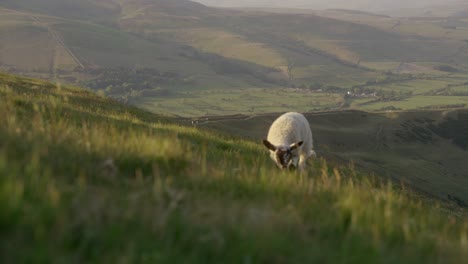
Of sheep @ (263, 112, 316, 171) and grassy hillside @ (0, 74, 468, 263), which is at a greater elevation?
grassy hillside @ (0, 74, 468, 263)

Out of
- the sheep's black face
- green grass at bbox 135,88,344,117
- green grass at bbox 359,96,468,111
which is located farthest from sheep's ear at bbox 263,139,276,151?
green grass at bbox 359,96,468,111

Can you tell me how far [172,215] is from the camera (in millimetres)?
4172

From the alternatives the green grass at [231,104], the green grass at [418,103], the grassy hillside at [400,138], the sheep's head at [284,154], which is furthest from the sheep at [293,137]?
the green grass at [418,103]

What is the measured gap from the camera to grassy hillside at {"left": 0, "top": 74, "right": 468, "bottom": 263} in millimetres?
3463

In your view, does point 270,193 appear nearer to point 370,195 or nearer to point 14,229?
point 370,195

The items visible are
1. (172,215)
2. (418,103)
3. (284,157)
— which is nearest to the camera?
(172,215)

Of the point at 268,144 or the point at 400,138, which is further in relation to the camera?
the point at 400,138

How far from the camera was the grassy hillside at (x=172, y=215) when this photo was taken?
346 cm

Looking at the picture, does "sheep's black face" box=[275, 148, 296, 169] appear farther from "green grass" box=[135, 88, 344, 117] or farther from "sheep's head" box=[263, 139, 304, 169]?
"green grass" box=[135, 88, 344, 117]

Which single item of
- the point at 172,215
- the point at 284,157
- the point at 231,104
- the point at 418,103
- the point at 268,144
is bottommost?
the point at 231,104

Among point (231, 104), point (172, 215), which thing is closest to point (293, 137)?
point (172, 215)

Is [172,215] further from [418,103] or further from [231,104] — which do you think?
[418,103]

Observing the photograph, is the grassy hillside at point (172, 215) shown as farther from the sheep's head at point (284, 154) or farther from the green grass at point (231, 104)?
the green grass at point (231, 104)

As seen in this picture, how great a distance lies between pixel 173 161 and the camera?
649 centimetres
